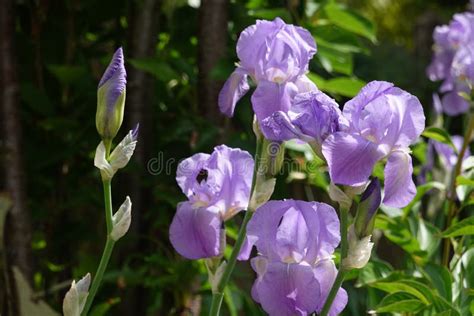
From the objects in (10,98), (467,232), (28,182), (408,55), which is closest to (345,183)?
(467,232)

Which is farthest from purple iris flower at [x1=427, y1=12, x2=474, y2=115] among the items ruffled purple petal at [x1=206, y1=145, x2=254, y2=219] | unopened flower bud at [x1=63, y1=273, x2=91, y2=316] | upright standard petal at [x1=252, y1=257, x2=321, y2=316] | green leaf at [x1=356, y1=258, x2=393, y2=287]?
unopened flower bud at [x1=63, y1=273, x2=91, y2=316]

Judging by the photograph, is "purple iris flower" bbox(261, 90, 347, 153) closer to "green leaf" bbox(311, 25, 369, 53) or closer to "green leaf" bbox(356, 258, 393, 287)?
"green leaf" bbox(356, 258, 393, 287)

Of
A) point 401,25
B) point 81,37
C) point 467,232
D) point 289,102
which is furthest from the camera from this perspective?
point 401,25

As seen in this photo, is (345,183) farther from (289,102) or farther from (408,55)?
(408,55)

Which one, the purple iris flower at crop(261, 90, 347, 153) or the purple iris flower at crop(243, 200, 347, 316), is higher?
the purple iris flower at crop(261, 90, 347, 153)

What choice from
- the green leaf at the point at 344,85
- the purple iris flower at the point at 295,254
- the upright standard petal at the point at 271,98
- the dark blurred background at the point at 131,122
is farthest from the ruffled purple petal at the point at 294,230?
the green leaf at the point at 344,85

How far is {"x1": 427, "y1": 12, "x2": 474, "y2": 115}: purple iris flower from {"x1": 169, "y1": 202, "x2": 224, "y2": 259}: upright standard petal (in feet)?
2.54

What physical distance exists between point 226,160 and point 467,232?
1.20ft

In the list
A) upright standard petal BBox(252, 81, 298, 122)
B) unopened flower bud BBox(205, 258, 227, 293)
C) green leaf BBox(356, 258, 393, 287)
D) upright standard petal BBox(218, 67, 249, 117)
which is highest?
upright standard petal BBox(252, 81, 298, 122)

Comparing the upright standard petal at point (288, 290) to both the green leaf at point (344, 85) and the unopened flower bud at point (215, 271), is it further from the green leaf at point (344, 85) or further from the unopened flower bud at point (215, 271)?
the green leaf at point (344, 85)

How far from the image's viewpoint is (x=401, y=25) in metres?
6.41

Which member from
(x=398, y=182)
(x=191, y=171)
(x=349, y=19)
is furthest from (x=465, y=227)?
Answer: (x=349, y=19)

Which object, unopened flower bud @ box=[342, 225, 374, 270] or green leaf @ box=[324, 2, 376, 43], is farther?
green leaf @ box=[324, 2, 376, 43]

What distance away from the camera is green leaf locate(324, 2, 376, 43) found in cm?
179
